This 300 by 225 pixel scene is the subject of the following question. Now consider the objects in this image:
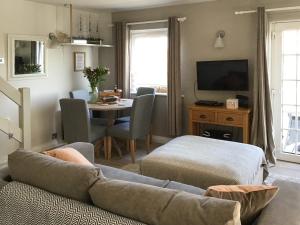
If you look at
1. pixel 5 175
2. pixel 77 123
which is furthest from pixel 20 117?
pixel 5 175

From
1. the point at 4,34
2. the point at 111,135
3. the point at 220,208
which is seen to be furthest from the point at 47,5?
the point at 220,208

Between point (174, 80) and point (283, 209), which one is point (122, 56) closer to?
point (174, 80)

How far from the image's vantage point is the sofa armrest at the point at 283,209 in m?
1.40

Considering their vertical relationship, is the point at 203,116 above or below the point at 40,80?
below

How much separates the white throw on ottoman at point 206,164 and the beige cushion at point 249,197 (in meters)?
0.93

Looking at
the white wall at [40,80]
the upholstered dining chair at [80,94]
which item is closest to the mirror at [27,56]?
the white wall at [40,80]

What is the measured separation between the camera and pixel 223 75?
4543 mm

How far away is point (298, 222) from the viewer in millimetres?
1399

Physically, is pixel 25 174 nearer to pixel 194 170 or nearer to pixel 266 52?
pixel 194 170

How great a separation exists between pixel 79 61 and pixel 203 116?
94.1 inches

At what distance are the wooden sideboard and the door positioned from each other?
0.52m

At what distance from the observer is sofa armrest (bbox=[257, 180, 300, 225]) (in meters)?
1.40

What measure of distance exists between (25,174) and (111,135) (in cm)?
274

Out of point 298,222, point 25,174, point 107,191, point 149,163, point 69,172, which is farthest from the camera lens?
point 149,163
